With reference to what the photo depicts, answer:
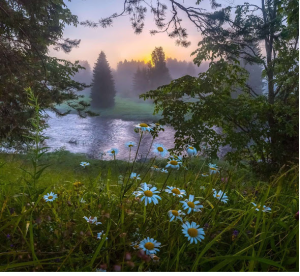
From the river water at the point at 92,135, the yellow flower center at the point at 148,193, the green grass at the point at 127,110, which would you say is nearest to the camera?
the yellow flower center at the point at 148,193

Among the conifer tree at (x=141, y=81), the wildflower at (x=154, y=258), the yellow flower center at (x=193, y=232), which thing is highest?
the conifer tree at (x=141, y=81)

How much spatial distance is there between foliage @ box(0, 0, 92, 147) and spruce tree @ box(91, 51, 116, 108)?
193 mm

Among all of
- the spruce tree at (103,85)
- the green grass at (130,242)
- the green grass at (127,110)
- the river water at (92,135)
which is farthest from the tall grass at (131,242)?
the spruce tree at (103,85)

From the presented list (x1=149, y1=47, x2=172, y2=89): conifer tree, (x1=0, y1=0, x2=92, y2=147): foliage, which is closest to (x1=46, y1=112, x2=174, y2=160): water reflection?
(x1=0, y1=0, x2=92, y2=147): foliage

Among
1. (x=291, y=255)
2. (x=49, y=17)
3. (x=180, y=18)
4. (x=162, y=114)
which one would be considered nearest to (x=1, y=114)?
(x=49, y=17)

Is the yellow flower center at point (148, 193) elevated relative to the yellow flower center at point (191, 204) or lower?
elevated

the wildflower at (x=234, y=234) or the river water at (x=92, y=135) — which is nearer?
the wildflower at (x=234, y=234)

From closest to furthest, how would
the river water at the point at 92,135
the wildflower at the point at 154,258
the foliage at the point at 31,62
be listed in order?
the wildflower at the point at 154,258 → the river water at the point at 92,135 → the foliage at the point at 31,62

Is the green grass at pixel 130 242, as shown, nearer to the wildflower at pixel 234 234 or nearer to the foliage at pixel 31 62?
the wildflower at pixel 234 234

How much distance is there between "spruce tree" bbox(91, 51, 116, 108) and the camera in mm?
2289

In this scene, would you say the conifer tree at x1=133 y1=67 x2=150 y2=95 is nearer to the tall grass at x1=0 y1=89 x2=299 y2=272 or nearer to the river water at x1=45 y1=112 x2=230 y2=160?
the river water at x1=45 y1=112 x2=230 y2=160

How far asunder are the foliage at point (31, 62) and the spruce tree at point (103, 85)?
0.19m

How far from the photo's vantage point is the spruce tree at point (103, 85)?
229cm

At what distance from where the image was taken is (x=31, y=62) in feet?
8.89
